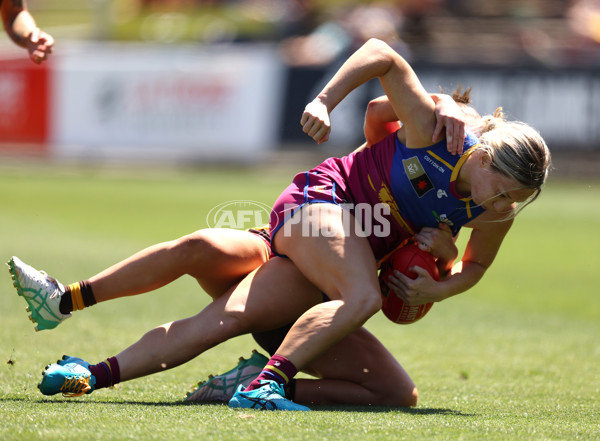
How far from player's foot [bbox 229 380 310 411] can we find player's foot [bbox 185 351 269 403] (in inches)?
11.7

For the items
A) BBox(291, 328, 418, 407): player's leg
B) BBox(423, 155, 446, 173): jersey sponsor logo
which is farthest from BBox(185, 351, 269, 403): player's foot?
BBox(423, 155, 446, 173): jersey sponsor logo

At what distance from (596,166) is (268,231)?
18.0m

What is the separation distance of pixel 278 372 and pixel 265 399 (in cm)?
15

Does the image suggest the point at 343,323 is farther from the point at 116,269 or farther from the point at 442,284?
the point at 116,269

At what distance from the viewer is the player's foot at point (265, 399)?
3826 mm

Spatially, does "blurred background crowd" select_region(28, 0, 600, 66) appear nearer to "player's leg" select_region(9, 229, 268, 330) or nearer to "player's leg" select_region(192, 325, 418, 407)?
"player's leg" select_region(192, 325, 418, 407)

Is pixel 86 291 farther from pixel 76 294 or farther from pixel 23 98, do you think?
pixel 23 98

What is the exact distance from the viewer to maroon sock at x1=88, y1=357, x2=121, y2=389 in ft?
13.3

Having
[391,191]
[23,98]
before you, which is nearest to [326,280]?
[391,191]

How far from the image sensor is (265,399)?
3.83m

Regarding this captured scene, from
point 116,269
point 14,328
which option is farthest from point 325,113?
point 14,328

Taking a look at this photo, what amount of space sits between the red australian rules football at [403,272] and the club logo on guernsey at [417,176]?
0.33 metres

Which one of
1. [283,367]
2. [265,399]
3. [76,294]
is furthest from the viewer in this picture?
[76,294]

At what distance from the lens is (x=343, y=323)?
3.96 m
